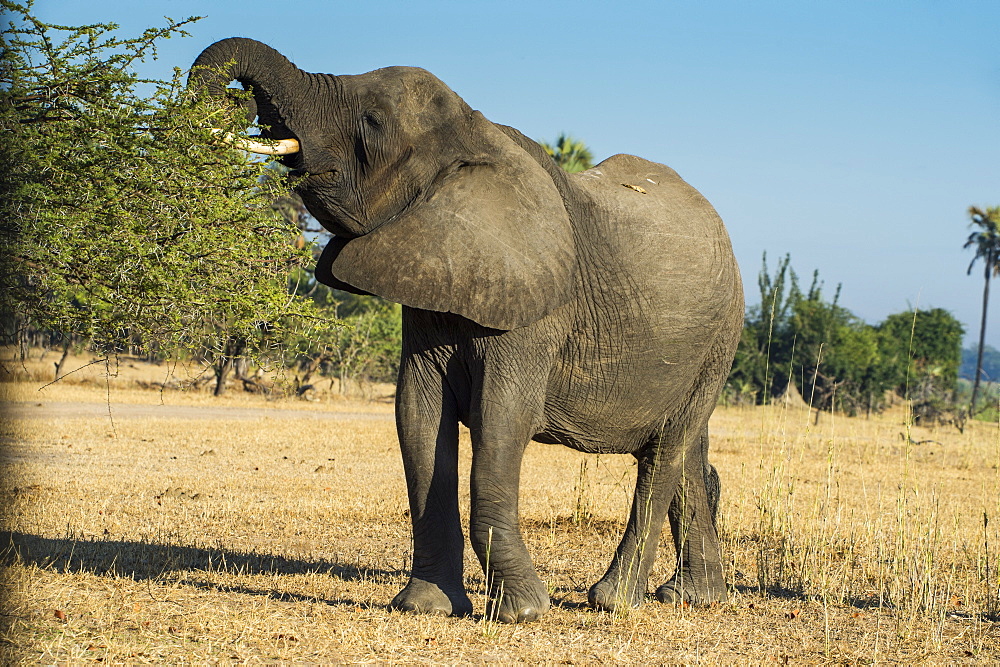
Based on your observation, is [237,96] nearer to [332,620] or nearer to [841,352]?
[332,620]

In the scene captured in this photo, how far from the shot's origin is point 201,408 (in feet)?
77.5

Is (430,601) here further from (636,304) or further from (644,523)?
(636,304)

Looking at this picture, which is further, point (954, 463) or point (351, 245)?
point (954, 463)

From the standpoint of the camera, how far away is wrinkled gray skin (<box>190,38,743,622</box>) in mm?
5684

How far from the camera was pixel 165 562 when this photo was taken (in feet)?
23.7

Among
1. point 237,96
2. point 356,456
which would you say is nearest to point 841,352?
point 356,456

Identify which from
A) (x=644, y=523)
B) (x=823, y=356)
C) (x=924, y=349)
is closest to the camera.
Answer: (x=644, y=523)

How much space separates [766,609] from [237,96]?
4895 millimetres

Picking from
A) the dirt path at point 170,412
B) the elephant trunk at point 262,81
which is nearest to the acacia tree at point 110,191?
the elephant trunk at point 262,81

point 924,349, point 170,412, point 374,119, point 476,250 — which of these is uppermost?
point 924,349

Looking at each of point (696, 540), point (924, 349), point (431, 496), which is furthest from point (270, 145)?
point (924, 349)

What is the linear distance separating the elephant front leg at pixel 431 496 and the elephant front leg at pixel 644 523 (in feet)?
3.76

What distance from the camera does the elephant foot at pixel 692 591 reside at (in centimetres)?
723

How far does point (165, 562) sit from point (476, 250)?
3443 millimetres
